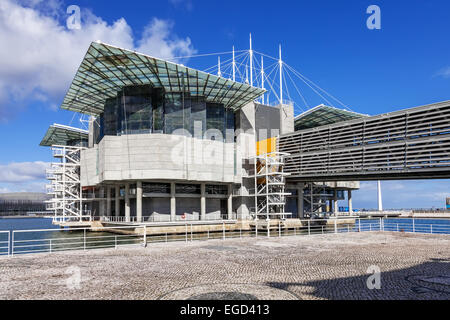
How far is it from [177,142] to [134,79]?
10.1 meters

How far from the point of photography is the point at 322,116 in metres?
70.0

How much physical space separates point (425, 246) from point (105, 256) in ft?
59.9

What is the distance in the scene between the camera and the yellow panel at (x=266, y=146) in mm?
55406

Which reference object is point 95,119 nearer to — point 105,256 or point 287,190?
point 287,190

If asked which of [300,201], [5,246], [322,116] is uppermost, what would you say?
[322,116]

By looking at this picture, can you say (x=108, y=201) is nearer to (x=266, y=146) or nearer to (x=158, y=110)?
(x=158, y=110)

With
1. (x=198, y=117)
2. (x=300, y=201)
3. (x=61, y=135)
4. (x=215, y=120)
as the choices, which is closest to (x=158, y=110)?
(x=198, y=117)

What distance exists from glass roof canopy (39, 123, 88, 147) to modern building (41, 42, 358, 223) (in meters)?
16.6

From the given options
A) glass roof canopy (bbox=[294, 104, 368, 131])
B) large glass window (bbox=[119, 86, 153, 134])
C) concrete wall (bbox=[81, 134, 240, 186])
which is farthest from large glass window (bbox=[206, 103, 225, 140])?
glass roof canopy (bbox=[294, 104, 368, 131])

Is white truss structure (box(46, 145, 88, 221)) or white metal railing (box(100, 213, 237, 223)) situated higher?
white truss structure (box(46, 145, 88, 221))

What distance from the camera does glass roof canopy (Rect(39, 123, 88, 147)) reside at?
252ft

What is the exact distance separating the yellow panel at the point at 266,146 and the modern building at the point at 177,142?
161 millimetres

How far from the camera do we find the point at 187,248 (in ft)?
68.0

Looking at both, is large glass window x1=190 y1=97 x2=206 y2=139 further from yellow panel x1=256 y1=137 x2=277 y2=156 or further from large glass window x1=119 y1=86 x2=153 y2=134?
yellow panel x1=256 y1=137 x2=277 y2=156
